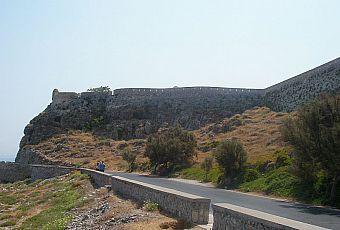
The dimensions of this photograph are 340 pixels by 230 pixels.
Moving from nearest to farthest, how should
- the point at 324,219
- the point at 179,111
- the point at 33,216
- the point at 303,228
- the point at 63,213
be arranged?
the point at 303,228 < the point at 324,219 < the point at 63,213 < the point at 33,216 < the point at 179,111

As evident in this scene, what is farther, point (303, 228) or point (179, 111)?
point (179, 111)

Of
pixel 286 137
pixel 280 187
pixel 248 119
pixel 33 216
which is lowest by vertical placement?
pixel 33 216

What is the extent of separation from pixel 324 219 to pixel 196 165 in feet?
83.8

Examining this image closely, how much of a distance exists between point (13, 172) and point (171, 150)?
84.1 feet

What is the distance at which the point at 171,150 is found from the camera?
41.6 metres

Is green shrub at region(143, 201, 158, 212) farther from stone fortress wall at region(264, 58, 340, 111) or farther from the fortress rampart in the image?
the fortress rampart

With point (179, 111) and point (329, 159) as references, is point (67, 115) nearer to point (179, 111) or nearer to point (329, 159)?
point (179, 111)

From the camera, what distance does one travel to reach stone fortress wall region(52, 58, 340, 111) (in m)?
48.3

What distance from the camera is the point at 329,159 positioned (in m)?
19.6

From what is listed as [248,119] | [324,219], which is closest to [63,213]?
[324,219]

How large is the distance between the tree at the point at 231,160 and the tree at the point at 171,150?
38.4 ft

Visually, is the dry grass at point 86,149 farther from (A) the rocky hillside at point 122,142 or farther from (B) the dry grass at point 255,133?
(B) the dry grass at point 255,133

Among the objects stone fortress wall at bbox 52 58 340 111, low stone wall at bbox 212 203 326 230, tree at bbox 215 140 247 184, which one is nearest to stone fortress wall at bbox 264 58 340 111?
stone fortress wall at bbox 52 58 340 111

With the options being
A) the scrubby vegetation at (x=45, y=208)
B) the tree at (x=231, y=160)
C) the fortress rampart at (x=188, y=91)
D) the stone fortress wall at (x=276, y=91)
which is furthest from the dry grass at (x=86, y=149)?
the tree at (x=231, y=160)
